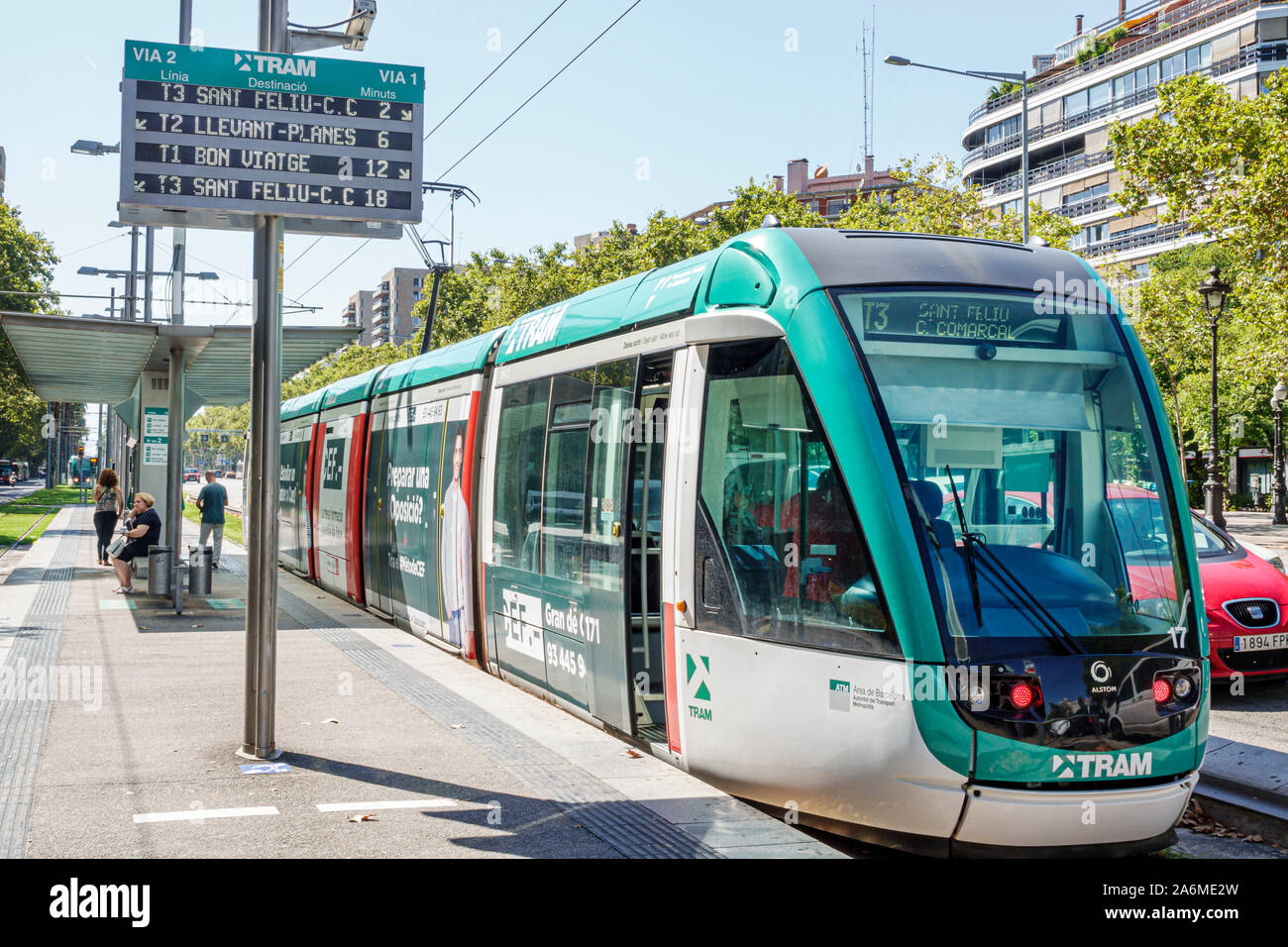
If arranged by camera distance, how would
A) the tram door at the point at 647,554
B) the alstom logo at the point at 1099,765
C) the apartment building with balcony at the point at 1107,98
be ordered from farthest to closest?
the apartment building with balcony at the point at 1107,98, the tram door at the point at 647,554, the alstom logo at the point at 1099,765

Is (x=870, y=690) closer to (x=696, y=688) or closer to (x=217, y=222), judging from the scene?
(x=696, y=688)

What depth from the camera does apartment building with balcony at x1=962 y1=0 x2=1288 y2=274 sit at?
183 ft

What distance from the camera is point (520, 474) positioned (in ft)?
30.0

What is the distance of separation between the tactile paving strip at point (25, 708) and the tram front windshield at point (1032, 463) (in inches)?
168

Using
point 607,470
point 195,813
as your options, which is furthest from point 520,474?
point 195,813

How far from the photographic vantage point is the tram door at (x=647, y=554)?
6914 mm

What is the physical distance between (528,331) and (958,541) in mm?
4962

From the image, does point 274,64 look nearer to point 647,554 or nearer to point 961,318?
point 647,554

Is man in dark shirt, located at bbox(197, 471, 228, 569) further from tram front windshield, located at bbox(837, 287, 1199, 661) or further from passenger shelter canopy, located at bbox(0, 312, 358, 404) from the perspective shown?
tram front windshield, located at bbox(837, 287, 1199, 661)

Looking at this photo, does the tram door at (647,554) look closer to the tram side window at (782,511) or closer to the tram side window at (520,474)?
the tram side window at (782,511)

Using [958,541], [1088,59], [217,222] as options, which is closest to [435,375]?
[217,222]

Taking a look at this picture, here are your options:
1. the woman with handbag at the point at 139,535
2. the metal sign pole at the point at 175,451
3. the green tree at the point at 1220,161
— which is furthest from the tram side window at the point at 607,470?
the green tree at the point at 1220,161

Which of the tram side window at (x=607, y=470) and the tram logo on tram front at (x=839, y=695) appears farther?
the tram side window at (x=607, y=470)
